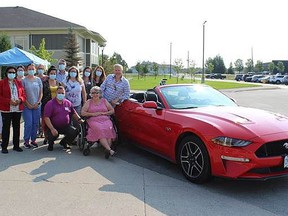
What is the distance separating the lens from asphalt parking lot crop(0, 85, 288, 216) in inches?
165

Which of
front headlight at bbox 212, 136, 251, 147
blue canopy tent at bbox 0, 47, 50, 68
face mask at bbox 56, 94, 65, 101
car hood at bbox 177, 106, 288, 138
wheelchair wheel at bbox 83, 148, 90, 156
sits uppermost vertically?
blue canopy tent at bbox 0, 47, 50, 68

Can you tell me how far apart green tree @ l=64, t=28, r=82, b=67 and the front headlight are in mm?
32462

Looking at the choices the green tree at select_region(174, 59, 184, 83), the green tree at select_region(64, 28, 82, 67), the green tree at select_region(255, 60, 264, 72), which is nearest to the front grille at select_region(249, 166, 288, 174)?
the green tree at select_region(64, 28, 82, 67)

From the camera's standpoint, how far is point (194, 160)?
17.0 ft

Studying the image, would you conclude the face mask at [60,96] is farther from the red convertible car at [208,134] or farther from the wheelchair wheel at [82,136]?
the red convertible car at [208,134]

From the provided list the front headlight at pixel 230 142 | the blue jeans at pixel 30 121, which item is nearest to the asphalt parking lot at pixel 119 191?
the front headlight at pixel 230 142

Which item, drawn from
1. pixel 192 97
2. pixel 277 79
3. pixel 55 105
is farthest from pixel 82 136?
pixel 277 79

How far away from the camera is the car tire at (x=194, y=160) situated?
496cm

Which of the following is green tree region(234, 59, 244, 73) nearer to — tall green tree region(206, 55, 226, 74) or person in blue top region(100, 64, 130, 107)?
tall green tree region(206, 55, 226, 74)

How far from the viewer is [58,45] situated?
38.1 metres

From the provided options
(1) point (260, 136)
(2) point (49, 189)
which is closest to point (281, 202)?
(1) point (260, 136)

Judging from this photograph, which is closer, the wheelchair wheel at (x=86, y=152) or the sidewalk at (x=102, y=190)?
the sidewalk at (x=102, y=190)

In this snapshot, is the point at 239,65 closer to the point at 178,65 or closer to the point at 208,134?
the point at 178,65

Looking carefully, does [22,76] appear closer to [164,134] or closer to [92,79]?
[92,79]
